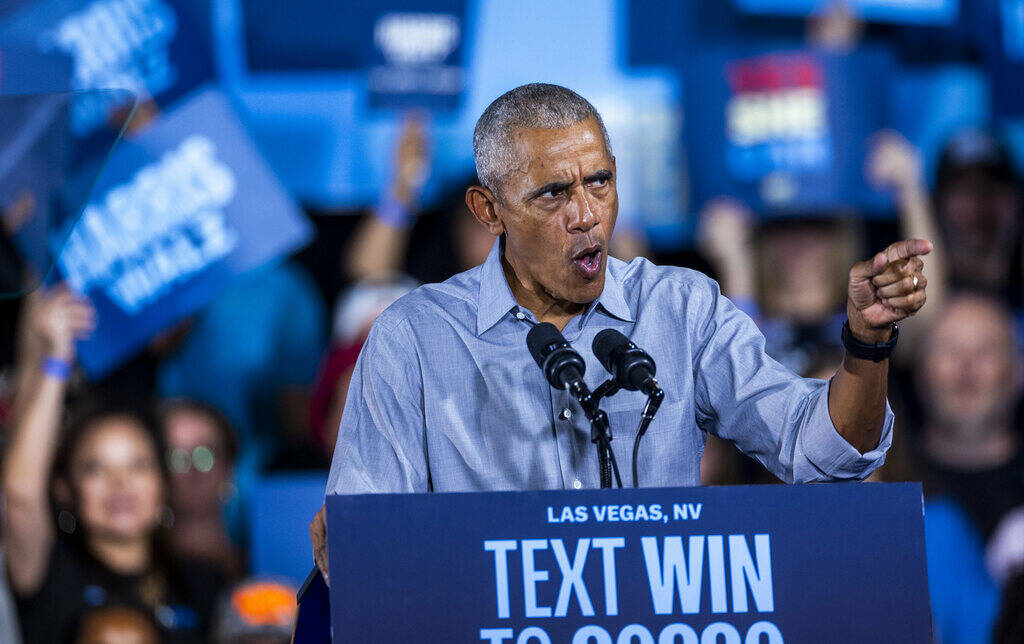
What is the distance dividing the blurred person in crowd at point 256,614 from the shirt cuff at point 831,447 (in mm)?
2430

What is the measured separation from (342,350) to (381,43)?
1.41 meters

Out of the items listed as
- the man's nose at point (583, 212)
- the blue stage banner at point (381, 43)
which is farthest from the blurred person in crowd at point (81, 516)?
the man's nose at point (583, 212)

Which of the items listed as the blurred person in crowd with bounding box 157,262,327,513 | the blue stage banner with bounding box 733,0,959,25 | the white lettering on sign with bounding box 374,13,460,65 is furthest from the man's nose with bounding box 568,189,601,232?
the blue stage banner with bounding box 733,0,959,25

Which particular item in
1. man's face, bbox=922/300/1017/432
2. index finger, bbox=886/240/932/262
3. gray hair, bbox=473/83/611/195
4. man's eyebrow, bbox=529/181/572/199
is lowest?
index finger, bbox=886/240/932/262

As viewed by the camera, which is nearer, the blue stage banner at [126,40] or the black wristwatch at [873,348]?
the black wristwatch at [873,348]

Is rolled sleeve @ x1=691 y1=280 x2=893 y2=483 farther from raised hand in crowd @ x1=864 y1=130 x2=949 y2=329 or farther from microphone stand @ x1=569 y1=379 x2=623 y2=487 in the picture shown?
raised hand in crowd @ x1=864 y1=130 x2=949 y2=329

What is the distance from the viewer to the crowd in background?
4.04 meters

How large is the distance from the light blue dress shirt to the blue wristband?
8.63ft

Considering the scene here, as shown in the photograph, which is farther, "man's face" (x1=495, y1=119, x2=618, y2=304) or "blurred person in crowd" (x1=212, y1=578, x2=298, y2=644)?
"blurred person in crowd" (x1=212, y1=578, x2=298, y2=644)

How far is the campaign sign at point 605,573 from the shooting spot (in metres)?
1.48

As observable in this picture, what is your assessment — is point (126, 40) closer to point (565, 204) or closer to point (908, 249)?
point (565, 204)

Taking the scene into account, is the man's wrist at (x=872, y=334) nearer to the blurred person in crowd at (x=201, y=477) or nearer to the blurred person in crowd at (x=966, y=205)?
the blurred person in crowd at (x=201, y=477)

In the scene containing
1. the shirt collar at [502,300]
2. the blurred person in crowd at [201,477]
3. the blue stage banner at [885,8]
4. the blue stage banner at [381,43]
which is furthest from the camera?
the blue stage banner at [885,8]

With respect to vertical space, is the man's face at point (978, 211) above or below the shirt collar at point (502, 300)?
above
